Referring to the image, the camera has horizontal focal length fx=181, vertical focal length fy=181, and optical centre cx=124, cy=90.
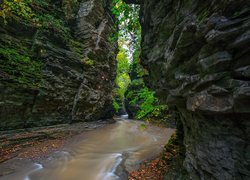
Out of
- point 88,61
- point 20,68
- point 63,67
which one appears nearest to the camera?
point 20,68

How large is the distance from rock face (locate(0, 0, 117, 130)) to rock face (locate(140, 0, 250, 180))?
7.91 metres

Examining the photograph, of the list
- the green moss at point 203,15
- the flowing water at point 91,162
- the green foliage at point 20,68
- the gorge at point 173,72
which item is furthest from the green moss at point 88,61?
the green moss at point 203,15

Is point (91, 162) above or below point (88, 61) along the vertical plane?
below

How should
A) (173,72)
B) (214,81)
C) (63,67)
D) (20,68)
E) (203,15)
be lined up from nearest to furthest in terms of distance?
(214,81) < (203,15) < (173,72) < (20,68) < (63,67)

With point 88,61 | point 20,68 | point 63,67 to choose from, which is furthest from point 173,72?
point 88,61

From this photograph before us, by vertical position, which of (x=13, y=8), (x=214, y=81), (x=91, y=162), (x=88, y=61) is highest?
(x=88, y=61)

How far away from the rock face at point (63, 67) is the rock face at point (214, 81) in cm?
791

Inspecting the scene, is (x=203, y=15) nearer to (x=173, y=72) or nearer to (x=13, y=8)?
(x=173, y=72)

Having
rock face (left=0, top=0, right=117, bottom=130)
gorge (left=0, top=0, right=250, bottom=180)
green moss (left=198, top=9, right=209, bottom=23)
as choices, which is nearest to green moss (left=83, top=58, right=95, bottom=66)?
rock face (left=0, top=0, right=117, bottom=130)

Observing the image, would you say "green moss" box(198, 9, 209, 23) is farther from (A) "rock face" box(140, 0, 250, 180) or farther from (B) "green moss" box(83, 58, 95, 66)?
(B) "green moss" box(83, 58, 95, 66)

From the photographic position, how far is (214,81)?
4.11 m

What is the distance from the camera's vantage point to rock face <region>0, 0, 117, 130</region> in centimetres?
1320

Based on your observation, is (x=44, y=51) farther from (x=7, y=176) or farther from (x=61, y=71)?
(x=7, y=176)

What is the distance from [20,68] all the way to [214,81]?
46.1ft
